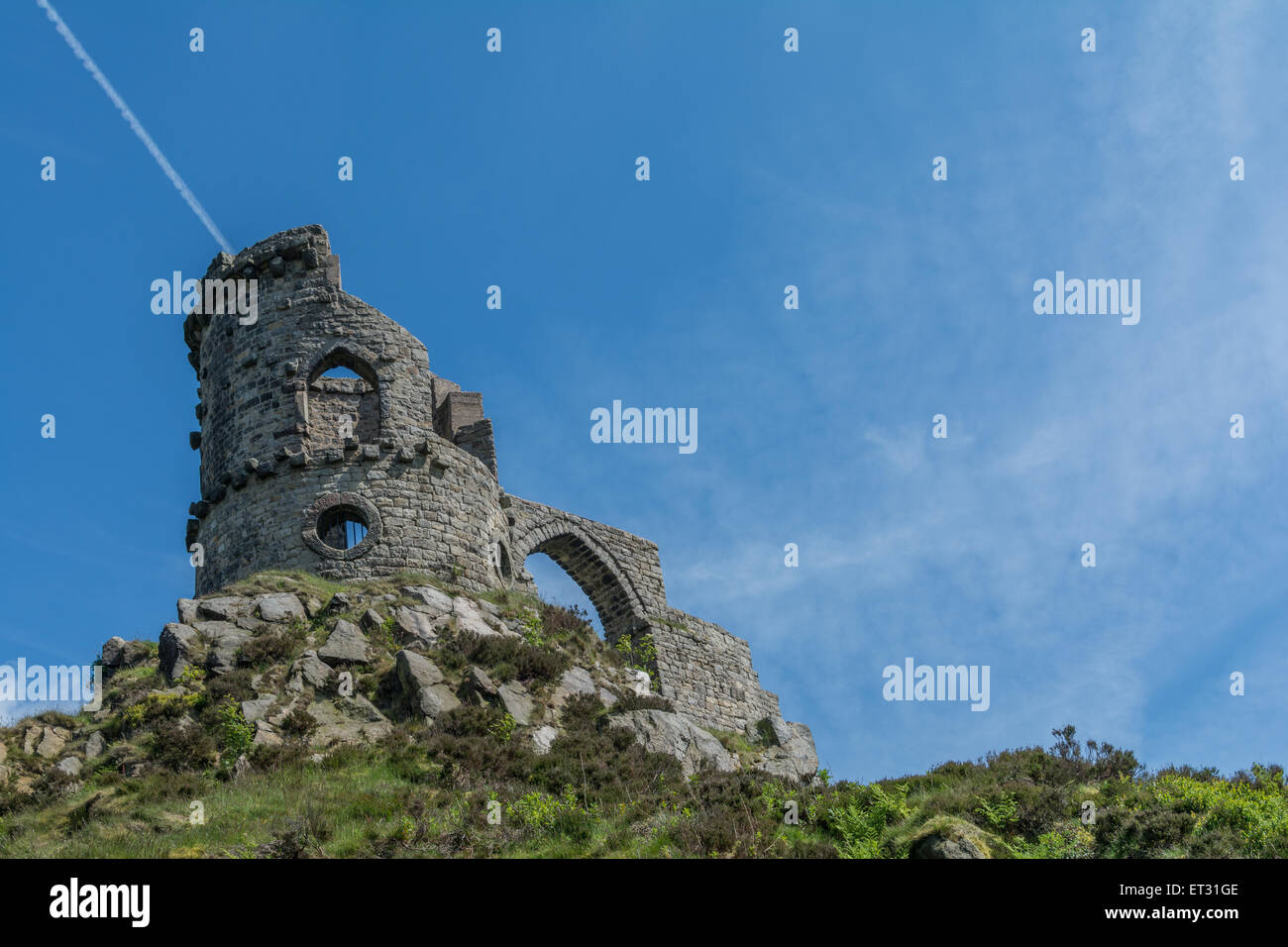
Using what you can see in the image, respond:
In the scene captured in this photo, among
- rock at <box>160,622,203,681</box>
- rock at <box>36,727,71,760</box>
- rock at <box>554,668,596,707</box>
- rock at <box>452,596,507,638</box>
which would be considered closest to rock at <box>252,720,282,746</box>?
rock at <box>160,622,203,681</box>

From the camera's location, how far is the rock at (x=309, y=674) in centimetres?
2170

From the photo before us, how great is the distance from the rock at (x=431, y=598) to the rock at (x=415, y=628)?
41 cm

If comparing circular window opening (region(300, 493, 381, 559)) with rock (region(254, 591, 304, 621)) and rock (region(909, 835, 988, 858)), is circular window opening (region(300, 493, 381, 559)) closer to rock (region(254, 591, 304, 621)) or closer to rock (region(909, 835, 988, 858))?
rock (region(254, 591, 304, 621))

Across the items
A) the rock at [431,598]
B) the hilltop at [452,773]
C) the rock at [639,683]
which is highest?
the rock at [431,598]

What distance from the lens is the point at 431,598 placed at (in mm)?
25266

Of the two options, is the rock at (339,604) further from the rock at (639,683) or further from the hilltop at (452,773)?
the rock at (639,683)

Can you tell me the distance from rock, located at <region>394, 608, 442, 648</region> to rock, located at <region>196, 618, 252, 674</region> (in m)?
2.79

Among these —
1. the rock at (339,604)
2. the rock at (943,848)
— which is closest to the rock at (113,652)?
the rock at (339,604)

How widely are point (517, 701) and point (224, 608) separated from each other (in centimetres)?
613

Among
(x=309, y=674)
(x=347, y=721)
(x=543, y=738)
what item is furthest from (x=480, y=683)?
(x=309, y=674)

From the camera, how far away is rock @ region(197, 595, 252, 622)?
23484 millimetres

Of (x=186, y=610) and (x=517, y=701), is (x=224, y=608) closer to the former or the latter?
(x=186, y=610)
